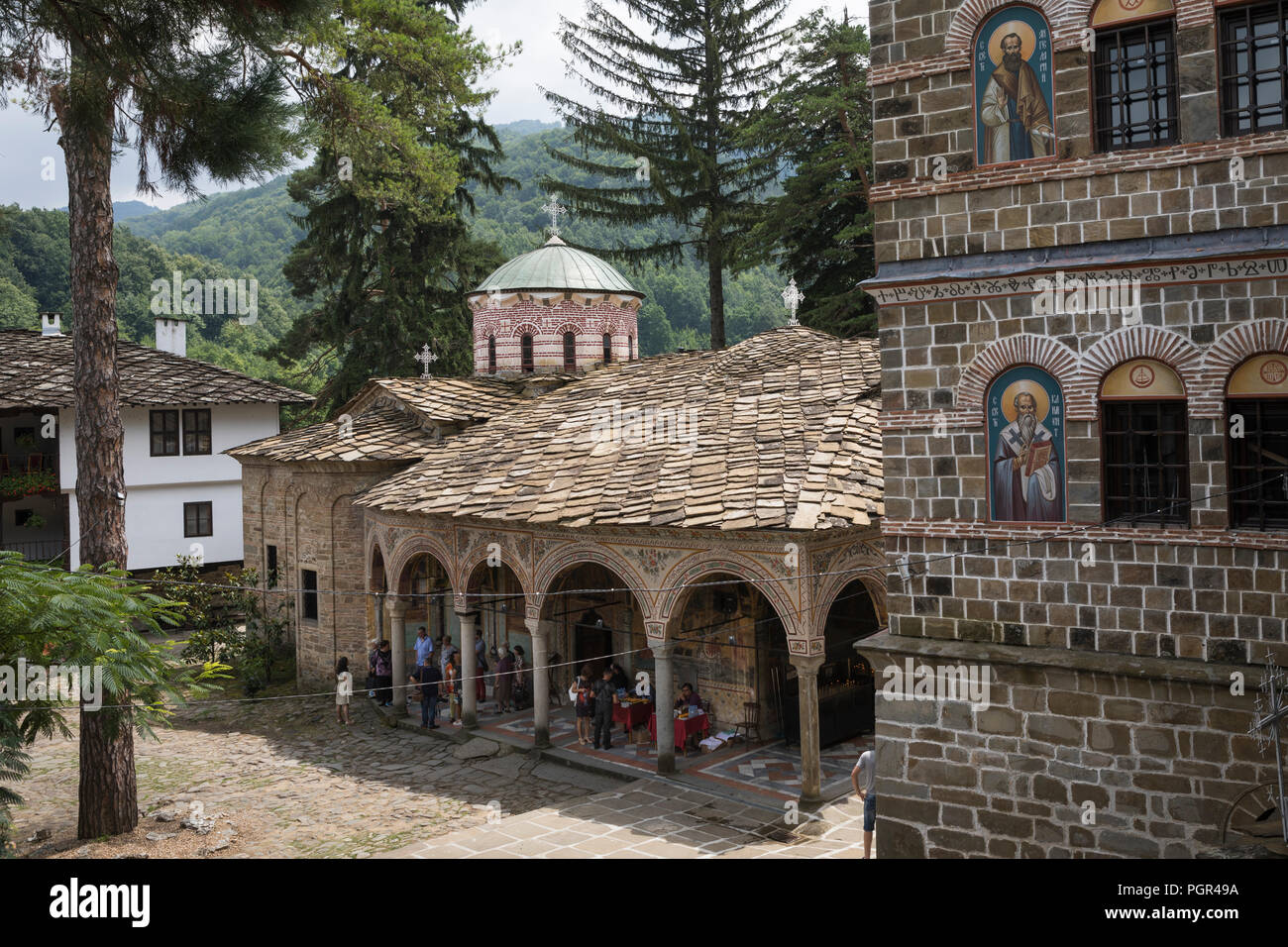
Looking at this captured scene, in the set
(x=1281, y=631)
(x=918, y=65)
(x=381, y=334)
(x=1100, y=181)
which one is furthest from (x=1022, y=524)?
(x=381, y=334)

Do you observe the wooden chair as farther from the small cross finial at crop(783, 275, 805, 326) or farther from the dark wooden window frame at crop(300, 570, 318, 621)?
the dark wooden window frame at crop(300, 570, 318, 621)

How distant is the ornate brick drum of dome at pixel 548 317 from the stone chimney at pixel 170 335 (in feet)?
33.2

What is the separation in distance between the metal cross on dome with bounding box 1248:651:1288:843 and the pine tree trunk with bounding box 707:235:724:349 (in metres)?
21.9

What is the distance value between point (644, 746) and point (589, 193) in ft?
62.4

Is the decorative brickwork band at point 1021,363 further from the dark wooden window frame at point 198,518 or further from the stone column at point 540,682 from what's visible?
the dark wooden window frame at point 198,518

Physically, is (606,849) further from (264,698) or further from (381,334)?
(381,334)

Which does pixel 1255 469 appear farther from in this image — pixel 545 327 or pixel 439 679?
pixel 545 327

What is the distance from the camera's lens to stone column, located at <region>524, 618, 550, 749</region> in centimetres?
1545

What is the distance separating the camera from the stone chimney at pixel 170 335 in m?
28.9

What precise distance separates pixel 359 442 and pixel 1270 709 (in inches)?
634

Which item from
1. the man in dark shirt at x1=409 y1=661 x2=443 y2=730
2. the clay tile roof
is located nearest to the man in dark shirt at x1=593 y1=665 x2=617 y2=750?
the man in dark shirt at x1=409 y1=661 x2=443 y2=730

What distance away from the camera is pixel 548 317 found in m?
23.6

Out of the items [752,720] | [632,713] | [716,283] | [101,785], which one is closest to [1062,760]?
[752,720]
